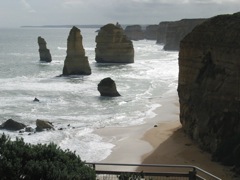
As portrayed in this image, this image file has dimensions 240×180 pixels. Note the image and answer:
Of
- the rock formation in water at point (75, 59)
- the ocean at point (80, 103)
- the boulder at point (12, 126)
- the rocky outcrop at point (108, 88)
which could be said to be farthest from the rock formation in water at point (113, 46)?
the boulder at point (12, 126)

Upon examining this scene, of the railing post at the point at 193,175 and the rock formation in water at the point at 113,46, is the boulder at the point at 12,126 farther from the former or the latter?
the rock formation in water at the point at 113,46

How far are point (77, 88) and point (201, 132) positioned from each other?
33.0 m

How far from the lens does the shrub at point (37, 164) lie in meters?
11.7

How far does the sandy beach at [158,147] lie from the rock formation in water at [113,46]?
5381 centimetres

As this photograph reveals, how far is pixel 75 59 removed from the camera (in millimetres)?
70562

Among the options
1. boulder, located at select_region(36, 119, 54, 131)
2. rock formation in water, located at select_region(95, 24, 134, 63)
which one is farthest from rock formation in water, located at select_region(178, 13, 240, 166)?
rock formation in water, located at select_region(95, 24, 134, 63)

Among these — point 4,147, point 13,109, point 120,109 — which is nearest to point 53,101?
point 13,109

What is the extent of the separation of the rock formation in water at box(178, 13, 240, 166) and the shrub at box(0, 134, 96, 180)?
13.7 meters

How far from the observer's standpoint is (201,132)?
28.2 meters

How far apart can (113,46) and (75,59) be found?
912 inches

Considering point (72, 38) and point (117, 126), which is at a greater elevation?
point (72, 38)

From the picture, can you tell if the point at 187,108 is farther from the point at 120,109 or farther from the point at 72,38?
the point at 72,38

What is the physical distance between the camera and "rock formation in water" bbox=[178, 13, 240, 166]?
84.8 feet

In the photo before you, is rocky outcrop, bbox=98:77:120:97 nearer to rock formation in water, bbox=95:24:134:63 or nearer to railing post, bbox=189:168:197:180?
railing post, bbox=189:168:197:180
